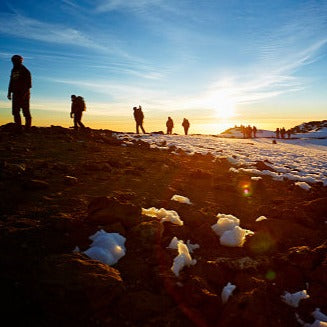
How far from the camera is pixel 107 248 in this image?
11.4 feet

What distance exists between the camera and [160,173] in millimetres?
8359

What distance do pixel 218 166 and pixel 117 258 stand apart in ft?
26.6

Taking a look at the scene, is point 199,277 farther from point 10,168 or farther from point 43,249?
point 10,168

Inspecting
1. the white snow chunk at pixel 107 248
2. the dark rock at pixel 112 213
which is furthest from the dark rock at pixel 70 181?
the white snow chunk at pixel 107 248

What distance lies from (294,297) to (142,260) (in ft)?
5.55

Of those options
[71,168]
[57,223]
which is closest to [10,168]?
[71,168]

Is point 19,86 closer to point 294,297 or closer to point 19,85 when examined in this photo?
point 19,85

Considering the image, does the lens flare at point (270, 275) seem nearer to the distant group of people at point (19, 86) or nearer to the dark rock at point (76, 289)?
the dark rock at point (76, 289)

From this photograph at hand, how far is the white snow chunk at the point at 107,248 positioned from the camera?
3.32m

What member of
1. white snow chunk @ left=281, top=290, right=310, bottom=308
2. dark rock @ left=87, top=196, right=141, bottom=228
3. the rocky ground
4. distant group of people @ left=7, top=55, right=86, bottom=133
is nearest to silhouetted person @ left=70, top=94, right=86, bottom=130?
distant group of people @ left=7, top=55, right=86, bottom=133

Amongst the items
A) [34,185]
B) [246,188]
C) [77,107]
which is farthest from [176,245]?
[77,107]

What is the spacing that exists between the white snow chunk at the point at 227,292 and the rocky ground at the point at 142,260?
7 cm

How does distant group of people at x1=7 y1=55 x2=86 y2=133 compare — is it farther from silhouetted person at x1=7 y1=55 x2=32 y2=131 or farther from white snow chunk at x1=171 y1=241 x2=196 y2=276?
white snow chunk at x1=171 y1=241 x2=196 y2=276

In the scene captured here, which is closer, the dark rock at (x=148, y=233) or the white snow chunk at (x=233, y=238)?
the dark rock at (x=148, y=233)
